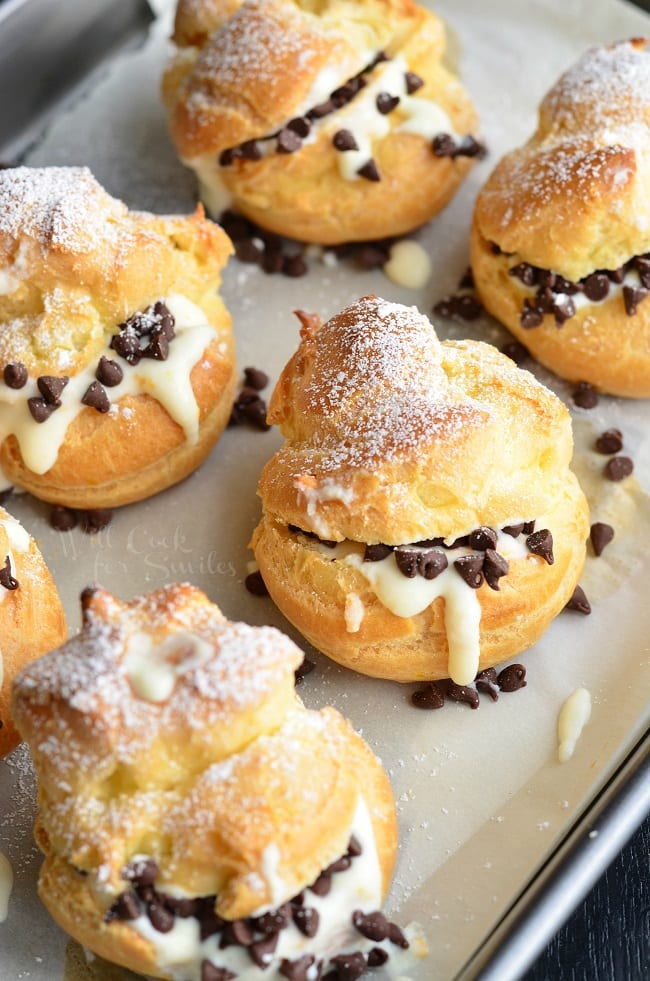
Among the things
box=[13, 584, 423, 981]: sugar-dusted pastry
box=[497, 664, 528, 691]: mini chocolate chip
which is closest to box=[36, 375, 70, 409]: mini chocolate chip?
box=[13, 584, 423, 981]: sugar-dusted pastry

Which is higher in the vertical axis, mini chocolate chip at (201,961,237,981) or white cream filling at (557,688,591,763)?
mini chocolate chip at (201,961,237,981)

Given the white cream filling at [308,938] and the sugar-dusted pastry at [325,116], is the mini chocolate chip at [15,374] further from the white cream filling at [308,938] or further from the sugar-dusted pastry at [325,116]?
the white cream filling at [308,938]

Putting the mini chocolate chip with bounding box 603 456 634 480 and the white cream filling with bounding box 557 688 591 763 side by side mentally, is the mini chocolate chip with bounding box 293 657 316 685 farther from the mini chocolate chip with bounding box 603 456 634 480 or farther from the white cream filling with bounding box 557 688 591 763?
the mini chocolate chip with bounding box 603 456 634 480

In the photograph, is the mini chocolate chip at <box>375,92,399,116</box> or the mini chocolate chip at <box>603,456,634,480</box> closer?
the mini chocolate chip at <box>603,456,634,480</box>

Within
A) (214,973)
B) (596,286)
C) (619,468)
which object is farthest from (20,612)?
(596,286)

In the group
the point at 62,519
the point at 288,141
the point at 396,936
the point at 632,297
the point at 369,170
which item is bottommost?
the point at 396,936

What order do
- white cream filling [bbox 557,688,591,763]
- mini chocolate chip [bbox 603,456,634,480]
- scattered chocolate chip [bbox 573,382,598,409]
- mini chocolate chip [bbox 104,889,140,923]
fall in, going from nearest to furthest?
mini chocolate chip [bbox 104,889,140,923], white cream filling [bbox 557,688,591,763], mini chocolate chip [bbox 603,456,634,480], scattered chocolate chip [bbox 573,382,598,409]

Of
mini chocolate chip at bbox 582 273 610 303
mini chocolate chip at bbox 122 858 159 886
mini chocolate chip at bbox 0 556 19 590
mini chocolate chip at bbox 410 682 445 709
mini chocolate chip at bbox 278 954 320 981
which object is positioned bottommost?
mini chocolate chip at bbox 410 682 445 709

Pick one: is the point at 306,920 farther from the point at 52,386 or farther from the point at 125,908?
the point at 52,386
